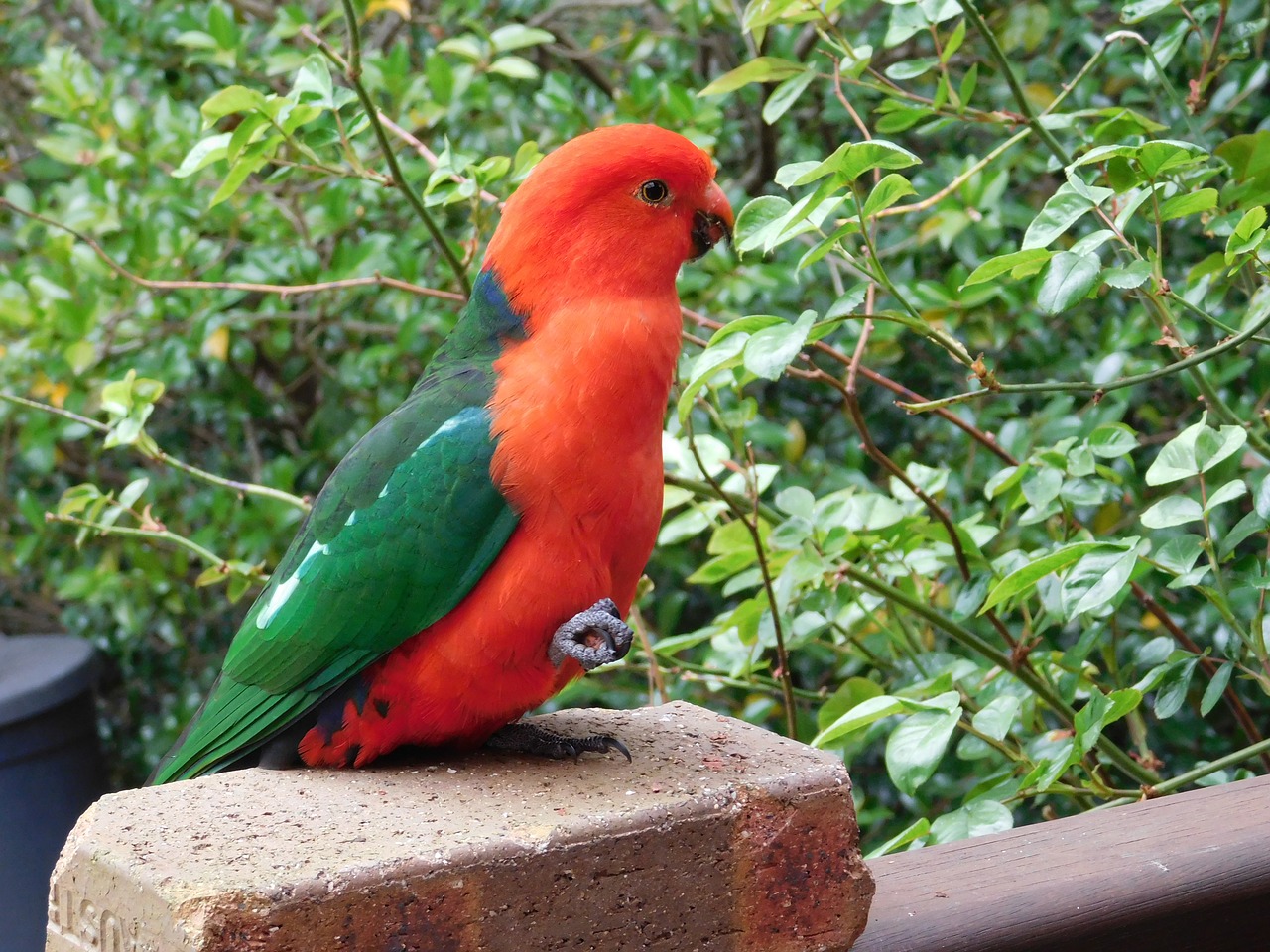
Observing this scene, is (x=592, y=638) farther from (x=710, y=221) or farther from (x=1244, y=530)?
(x=1244, y=530)

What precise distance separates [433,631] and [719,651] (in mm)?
950

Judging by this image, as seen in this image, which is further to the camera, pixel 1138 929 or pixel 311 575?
pixel 311 575

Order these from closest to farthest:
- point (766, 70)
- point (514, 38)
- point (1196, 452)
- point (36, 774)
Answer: point (1196, 452)
point (766, 70)
point (514, 38)
point (36, 774)

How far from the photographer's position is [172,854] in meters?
1.02

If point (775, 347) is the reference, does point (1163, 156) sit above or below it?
above

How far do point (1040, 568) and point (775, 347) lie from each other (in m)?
0.36

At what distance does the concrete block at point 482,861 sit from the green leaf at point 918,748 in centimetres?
18

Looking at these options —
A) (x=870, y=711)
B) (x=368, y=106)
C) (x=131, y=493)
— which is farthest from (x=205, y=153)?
(x=870, y=711)

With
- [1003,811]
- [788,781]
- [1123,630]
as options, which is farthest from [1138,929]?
[1123,630]

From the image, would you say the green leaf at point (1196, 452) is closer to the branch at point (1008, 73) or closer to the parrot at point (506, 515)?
the branch at point (1008, 73)

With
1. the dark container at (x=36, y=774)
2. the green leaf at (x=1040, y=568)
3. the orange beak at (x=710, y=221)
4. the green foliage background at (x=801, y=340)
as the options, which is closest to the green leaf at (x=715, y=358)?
the green foliage background at (x=801, y=340)

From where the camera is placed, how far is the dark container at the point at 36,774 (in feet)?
10.1

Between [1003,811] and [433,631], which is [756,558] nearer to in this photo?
[1003,811]

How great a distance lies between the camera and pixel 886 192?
134 centimetres
